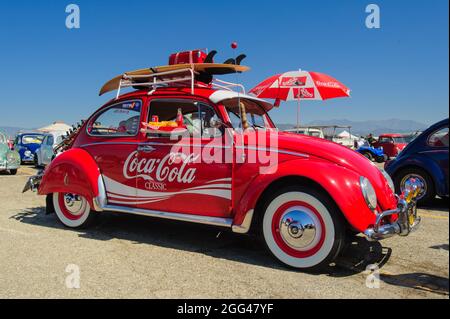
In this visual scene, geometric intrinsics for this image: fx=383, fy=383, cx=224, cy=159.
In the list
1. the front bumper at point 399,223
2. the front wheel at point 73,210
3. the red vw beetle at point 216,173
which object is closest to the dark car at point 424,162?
the red vw beetle at point 216,173

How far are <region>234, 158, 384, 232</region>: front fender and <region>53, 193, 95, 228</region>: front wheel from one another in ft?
8.28

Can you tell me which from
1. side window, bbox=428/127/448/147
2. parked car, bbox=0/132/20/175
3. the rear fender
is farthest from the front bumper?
parked car, bbox=0/132/20/175

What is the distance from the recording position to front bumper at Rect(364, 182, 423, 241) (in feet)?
11.5

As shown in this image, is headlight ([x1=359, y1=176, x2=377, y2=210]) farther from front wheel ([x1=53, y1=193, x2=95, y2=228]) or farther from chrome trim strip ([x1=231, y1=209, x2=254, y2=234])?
front wheel ([x1=53, y1=193, x2=95, y2=228])

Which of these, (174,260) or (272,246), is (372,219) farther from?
(174,260)

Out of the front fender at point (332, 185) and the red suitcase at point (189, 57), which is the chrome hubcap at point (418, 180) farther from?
the red suitcase at point (189, 57)

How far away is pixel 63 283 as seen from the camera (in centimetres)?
346

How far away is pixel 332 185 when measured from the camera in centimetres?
355

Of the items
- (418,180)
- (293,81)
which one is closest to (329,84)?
(293,81)

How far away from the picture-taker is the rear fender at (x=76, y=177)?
5070mm

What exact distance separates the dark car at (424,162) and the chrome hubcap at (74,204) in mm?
5505

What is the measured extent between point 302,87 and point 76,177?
21.0 ft

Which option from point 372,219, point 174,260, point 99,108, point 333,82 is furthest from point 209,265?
point 333,82

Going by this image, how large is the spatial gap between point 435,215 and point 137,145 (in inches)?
194
